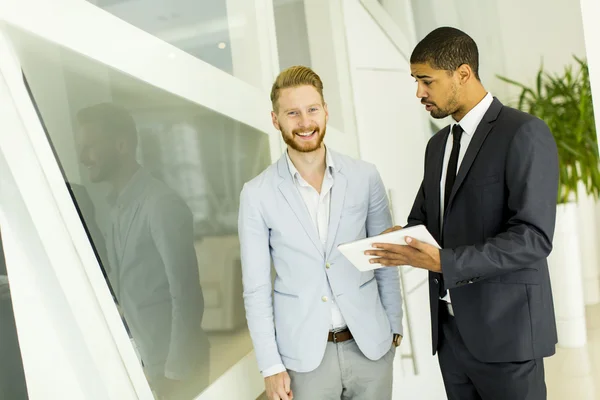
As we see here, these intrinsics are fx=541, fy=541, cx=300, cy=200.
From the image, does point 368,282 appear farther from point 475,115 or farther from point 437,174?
point 475,115

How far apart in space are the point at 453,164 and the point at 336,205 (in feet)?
1.31

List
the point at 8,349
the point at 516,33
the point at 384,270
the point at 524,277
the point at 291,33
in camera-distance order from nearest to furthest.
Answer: the point at 8,349 → the point at 524,277 → the point at 384,270 → the point at 516,33 → the point at 291,33

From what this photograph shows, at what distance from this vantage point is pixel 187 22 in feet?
6.82

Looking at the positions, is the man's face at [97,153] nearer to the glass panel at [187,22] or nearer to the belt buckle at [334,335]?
the glass panel at [187,22]

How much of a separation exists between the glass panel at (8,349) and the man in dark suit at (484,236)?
963mm

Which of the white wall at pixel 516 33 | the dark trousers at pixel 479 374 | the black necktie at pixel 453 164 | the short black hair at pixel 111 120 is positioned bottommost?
the dark trousers at pixel 479 374

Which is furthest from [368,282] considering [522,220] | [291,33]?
[291,33]

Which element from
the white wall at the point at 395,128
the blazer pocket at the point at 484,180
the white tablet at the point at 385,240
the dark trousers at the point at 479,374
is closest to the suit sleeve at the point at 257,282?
the white tablet at the point at 385,240

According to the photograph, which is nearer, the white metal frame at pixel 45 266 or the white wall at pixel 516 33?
the white metal frame at pixel 45 266

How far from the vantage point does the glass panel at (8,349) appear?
4.29ft

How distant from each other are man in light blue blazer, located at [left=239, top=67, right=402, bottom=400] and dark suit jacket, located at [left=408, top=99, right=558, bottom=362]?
0.31 meters

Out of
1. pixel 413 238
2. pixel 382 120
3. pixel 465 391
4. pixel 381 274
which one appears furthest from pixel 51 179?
pixel 382 120

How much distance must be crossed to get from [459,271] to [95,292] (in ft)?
3.32

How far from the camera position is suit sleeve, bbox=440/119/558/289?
58.1 inches
